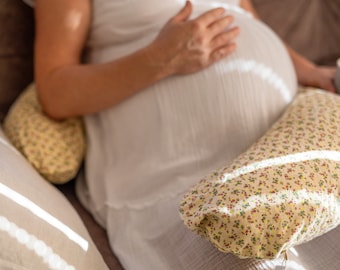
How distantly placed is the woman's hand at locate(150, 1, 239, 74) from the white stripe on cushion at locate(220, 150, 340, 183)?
0.96 feet

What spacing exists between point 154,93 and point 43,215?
0.35 metres

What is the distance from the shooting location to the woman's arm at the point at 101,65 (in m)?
1.05

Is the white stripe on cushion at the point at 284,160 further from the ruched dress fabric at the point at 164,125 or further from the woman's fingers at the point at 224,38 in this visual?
the woman's fingers at the point at 224,38

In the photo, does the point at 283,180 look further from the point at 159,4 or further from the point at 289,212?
the point at 159,4

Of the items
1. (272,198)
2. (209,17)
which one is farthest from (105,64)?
(272,198)

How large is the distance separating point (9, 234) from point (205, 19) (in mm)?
572

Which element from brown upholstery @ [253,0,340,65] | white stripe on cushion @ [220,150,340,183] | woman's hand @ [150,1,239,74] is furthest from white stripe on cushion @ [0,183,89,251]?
brown upholstery @ [253,0,340,65]

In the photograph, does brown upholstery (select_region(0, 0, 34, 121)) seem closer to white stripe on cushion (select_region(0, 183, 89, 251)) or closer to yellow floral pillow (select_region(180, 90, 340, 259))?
white stripe on cushion (select_region(0, 183, 89, 251))

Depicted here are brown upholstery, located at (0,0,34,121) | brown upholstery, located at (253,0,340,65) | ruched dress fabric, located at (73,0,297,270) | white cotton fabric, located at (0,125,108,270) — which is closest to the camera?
white cotton fabric, located at (0,125,108,270)

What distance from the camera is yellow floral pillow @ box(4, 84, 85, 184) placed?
3.55 feet

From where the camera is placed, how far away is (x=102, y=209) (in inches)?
Answer: 43.6

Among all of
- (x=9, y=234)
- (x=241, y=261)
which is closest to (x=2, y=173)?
(x=9, y=234)

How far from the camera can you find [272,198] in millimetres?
782

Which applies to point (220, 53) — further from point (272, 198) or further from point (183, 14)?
point (272, 198)
